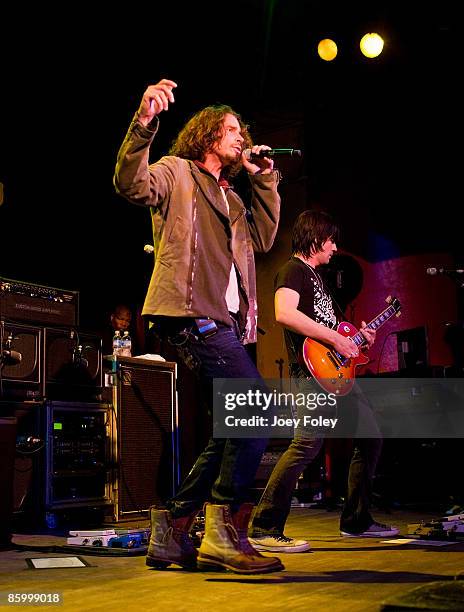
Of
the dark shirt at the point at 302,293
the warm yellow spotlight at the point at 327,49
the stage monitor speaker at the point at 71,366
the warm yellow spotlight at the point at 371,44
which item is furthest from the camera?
the warm yellow spotlight at the point at 327,49

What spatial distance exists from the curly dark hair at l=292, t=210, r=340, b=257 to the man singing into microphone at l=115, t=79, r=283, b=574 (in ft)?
3.88

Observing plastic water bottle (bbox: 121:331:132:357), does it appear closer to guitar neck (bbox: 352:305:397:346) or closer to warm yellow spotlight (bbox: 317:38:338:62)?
guitar neck (bbox: 352:305:397:346)

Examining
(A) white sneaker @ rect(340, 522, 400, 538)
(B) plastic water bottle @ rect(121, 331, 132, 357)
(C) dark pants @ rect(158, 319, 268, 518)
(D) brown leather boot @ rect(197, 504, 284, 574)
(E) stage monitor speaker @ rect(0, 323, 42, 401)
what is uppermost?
(B) plastic water bottle @ rect(121, 331, 132, 357)

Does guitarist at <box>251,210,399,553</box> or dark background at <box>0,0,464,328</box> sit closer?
guitarist at <box>251,210,399,553</box>

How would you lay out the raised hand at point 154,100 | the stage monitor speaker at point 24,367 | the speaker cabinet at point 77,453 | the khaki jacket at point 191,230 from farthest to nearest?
the speaker cabinet at point 77,453 → the stage monitor speaker at point 24,367 → the khaki jacket at point 191,230 → the raised hand at point 154,100

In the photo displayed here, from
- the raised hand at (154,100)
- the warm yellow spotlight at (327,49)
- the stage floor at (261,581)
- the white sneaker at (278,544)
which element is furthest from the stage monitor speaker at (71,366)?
the warm yellow spotlight at (327,49)

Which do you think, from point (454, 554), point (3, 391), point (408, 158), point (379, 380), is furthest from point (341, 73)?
point (454, 554)

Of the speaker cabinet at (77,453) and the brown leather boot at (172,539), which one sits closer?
the brown leather boot at (172,539)

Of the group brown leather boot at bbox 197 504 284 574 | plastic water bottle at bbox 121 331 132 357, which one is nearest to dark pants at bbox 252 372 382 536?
brown leather boot at bbox 197 504 284 574

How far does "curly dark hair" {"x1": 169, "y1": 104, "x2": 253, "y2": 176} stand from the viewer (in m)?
3.17

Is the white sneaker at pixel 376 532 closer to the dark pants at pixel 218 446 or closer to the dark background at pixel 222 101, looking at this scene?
the dark pants at pixel 218 446

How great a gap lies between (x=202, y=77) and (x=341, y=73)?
1.95 m
